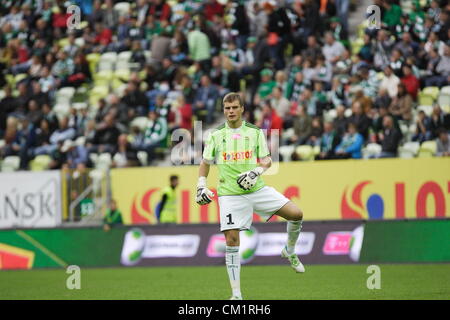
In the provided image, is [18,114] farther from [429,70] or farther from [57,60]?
[429,70]

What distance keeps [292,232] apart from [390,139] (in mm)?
8623

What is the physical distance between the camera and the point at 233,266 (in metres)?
12.2

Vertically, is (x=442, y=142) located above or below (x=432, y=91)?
below

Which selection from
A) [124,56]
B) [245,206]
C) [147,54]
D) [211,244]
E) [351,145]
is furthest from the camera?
[124,56]

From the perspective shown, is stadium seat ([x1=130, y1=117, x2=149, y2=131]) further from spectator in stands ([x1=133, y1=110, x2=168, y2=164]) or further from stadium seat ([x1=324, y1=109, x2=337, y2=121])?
stadium seat ([x1=324, y1=109, x2=337, y2=121])

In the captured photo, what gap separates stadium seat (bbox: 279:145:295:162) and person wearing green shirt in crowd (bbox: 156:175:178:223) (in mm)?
2727

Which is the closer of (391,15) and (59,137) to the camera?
(391,15)

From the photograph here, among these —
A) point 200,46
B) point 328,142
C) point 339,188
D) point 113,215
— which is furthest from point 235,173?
point 200,46

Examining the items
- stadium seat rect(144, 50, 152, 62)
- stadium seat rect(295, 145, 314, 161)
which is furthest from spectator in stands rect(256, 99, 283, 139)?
stadium seat rect(144, 50, 152, 62)

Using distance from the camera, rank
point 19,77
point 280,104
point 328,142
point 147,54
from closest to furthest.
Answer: point 328,142
point 280,104
point 147,54
point 19,77

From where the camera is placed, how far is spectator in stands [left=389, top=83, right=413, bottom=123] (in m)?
22.1

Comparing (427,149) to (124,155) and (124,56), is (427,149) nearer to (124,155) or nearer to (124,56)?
(124,155)

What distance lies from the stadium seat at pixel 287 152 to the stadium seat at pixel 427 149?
294 centimetres

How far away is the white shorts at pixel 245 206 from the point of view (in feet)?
40.8
